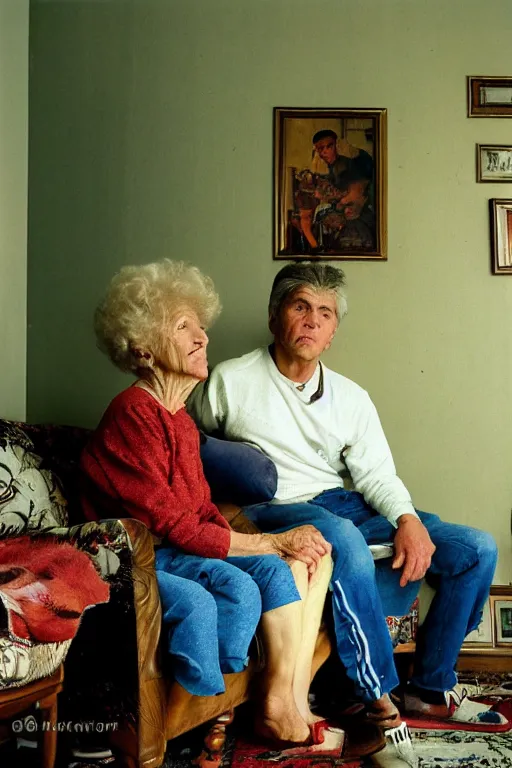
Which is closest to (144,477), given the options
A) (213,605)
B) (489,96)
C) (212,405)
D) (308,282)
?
(213,605)

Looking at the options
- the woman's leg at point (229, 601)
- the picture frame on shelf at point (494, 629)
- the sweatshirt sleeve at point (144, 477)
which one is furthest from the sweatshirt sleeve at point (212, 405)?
the picture frame on shelf at point (494, 629)

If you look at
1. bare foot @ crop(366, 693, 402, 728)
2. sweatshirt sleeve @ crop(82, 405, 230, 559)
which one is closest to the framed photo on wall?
sweatshirt sleeve @ crop(82, 405, 230, 559)

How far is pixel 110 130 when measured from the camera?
3.33m

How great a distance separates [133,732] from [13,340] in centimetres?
163

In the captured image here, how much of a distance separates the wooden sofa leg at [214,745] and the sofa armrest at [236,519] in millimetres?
556

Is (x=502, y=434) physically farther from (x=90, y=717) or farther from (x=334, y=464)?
(x=90, y=717)

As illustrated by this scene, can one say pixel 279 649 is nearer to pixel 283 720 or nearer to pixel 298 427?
pixel 283 720

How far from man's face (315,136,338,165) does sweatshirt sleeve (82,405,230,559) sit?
1630 mm

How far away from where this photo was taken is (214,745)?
6.55 feet

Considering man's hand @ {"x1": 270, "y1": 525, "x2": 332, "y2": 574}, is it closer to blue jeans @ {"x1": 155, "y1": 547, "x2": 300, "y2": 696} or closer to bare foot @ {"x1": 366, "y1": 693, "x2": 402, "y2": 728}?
blue jeans @ {"x1": 155, "y1": 547, "x2": 300, "y2": 696}

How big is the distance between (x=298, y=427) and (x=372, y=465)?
276mm

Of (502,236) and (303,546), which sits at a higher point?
(502,236)

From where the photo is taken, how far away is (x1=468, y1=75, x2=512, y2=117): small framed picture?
3.29 meters

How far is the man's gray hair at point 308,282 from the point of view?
2.75 metres
